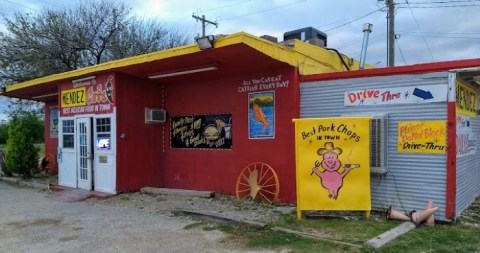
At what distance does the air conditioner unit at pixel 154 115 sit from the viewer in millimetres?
11508

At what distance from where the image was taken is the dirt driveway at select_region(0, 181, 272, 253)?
634 cm

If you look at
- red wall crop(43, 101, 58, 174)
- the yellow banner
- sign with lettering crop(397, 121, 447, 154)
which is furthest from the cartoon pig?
red wall crop(43, 101, 58, 174)

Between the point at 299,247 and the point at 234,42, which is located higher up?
the point at 234,42

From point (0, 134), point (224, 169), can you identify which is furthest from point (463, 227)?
point (0, 134)

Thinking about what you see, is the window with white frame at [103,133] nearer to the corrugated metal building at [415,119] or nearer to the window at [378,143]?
the corrugated metal building at [415,119]

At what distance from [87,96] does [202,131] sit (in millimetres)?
3399

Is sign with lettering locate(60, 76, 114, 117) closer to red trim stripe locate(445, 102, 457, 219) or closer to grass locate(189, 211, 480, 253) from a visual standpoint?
grass locate(189, 211, 480, 253)

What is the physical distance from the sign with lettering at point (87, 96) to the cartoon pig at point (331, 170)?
5854mm

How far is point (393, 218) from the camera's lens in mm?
7348

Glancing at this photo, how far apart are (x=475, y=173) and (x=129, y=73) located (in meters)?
8.16

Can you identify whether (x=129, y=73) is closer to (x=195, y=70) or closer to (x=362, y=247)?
(x=195, y=70)

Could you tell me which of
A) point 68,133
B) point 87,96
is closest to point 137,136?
point 87,96

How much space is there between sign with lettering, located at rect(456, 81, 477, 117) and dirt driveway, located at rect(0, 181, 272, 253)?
4679 mm

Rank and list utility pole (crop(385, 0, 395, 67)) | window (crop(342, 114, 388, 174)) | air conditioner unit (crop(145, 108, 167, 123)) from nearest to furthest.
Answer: window (crop(342, 114, 388, 174)), air conditioner unit (crop(145, 108, 167, 123)), utility pole (crop(385, 0, 395, 67))
